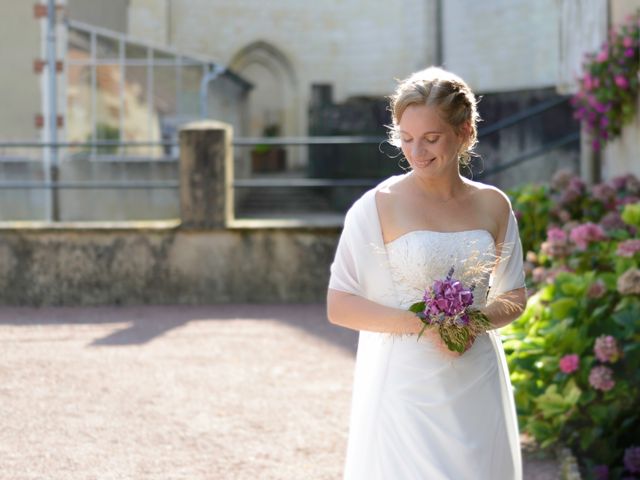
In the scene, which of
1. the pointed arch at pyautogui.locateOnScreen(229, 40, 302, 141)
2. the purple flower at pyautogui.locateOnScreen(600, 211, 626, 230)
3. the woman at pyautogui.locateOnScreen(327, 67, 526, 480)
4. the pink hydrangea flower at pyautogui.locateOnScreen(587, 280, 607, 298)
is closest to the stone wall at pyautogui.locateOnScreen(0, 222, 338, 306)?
the purple flower at pyautogui.locateOnScreen(600, 211, 626, 230)

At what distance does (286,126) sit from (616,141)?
2254 centimetres

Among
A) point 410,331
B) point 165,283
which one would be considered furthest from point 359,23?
point 410,331

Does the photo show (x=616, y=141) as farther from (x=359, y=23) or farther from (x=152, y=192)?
(x=359, y=23)

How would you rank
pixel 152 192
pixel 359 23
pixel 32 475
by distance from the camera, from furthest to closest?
pixel 359 23 < pixel 152 192 < pixel 32 475

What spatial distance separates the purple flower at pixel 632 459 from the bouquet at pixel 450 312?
233cm

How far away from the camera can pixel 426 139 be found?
11.3ft

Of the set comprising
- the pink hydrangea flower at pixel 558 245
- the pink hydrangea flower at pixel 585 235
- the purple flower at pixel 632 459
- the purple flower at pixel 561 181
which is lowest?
the purple flower at pixel 632 459

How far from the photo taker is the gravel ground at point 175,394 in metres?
5.93

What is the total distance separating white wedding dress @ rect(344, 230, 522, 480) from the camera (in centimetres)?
350

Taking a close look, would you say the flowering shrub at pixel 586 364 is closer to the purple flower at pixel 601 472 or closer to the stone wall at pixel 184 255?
the purple flower at pixel 601 472

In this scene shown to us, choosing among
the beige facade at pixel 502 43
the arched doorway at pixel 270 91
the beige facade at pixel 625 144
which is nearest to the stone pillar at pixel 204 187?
the beige facade at pixel 625 144

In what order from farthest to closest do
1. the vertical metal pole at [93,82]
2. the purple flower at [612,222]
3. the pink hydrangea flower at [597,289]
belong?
1. the vertical metal pole at [93,82]
2. the purple flower at [612,222]
3. the pink hydrangea flower at [597,289]

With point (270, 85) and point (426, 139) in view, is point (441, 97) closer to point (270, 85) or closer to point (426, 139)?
point (426, 139)

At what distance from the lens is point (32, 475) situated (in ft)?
18.5
